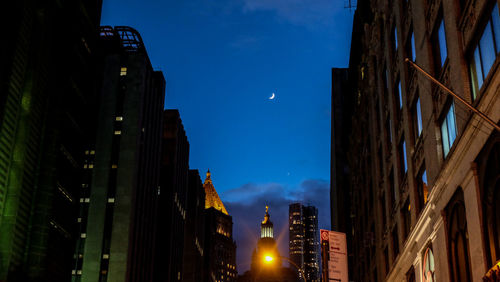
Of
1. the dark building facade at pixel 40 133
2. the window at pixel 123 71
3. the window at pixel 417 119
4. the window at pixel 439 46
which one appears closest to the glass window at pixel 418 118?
the window at pixel 417 119

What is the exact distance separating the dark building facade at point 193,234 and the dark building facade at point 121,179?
5330 cm

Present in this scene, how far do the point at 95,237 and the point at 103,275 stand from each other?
695 cm

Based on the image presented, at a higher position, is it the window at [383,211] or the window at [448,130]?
the window at [383,211]

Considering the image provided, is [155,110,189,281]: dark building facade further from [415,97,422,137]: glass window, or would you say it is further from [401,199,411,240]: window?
[415,97,422,137]: glass window

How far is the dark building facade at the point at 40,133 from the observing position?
1804 inches

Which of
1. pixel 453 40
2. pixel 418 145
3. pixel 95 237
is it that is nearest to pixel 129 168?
pixel 95 237

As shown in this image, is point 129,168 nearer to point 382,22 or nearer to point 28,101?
point 28,101

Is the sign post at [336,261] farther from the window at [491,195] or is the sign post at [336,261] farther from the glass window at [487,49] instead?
the glass window at [487,49]

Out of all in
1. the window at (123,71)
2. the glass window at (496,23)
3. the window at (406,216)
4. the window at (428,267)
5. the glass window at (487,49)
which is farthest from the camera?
the window at (123,71)

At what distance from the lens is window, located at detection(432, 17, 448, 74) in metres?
25.0

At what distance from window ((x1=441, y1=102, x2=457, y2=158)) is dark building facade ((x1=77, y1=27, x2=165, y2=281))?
8565 centimetres

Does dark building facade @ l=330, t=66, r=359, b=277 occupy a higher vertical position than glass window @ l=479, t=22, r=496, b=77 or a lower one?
higher

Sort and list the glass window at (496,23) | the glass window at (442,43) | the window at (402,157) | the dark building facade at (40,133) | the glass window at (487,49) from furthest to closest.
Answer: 1. the dark building facade at (40,133)
2. the window at (402,157)
3. the glass window at (442,43)
4. the glass window at (487,49)
5. the glass window at (496,23)

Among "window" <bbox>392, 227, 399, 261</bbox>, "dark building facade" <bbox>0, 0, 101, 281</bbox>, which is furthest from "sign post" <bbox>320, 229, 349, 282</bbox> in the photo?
"dark building facade" <bbox>0, 0, 101, 281</bbox>
